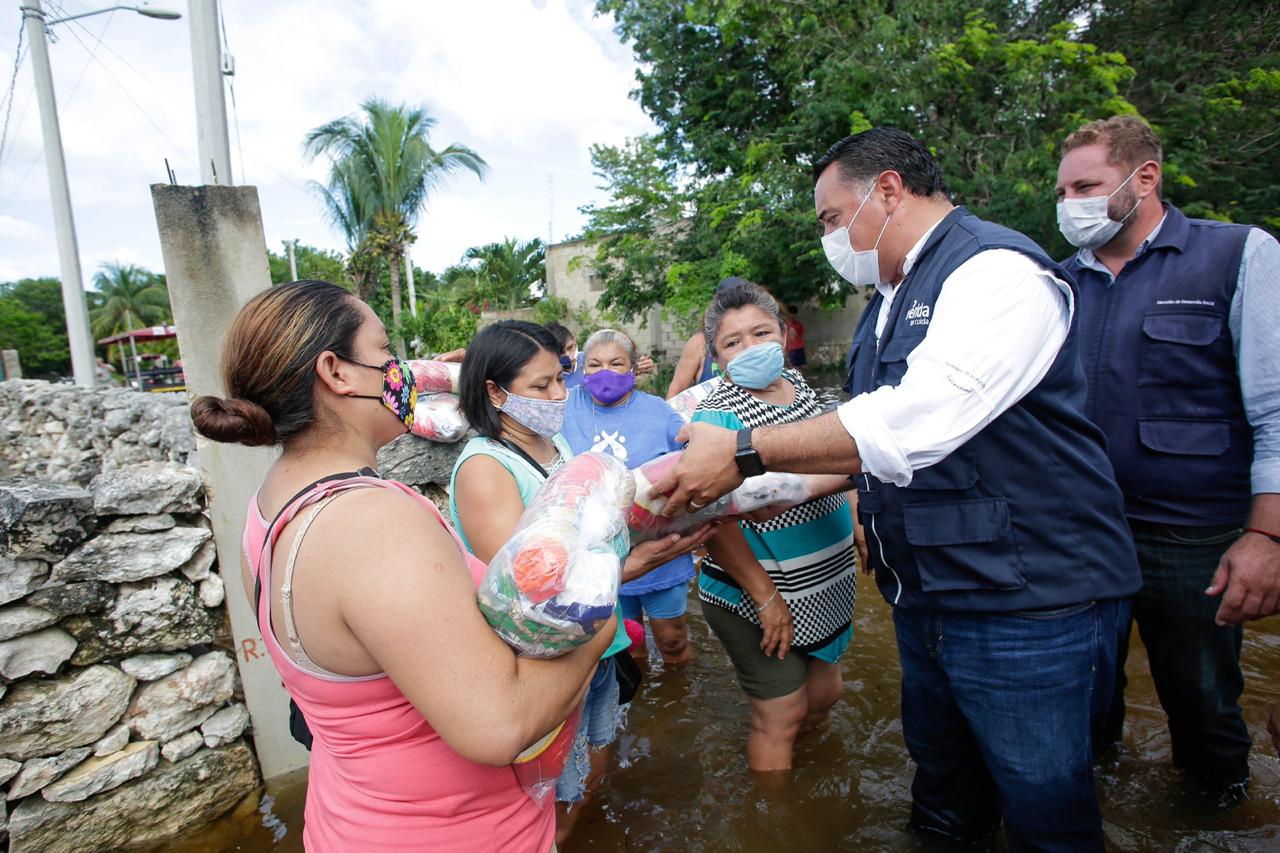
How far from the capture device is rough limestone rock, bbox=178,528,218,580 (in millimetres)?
2943

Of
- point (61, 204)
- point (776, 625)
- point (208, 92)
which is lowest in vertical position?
point (776, 625)

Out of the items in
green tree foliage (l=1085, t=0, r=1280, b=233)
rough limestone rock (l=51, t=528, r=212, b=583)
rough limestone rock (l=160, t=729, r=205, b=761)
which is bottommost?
rough limestone rock (l=160, t=729, r=205, b=761)

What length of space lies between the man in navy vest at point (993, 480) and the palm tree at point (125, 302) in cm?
5951

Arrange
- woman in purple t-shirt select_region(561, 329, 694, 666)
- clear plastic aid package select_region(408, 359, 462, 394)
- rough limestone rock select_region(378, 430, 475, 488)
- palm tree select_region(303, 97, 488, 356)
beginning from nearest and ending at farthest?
1. woman in purple t-shirt select_region(561, 329, 694, 666)
2. clear plastic aid package select_region(408, 359, 462, 394)
3. rough limestone rock select_region(378, 430, 475, 488)
4. palm tree select_region(303, 97, 488, 356)

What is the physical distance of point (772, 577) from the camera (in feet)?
8.71

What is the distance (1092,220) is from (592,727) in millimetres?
2710

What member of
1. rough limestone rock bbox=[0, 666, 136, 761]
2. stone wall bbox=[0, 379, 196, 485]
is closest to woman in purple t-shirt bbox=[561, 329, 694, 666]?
rough limestone rock bbox=[0, 666, 136, 761]

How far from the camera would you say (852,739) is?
10.4ft

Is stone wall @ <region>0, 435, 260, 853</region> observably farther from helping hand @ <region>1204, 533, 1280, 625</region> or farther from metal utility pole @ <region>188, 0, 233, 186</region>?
helping hand @ <region>1204, 533, 1280, 625</region>

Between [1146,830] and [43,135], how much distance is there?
13.2m

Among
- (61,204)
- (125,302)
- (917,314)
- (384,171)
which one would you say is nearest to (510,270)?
(384,171)

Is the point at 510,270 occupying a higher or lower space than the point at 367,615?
higher

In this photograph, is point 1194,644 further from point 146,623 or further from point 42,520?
point 42,520

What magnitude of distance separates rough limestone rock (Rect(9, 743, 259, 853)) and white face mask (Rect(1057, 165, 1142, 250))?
4.22 meters
